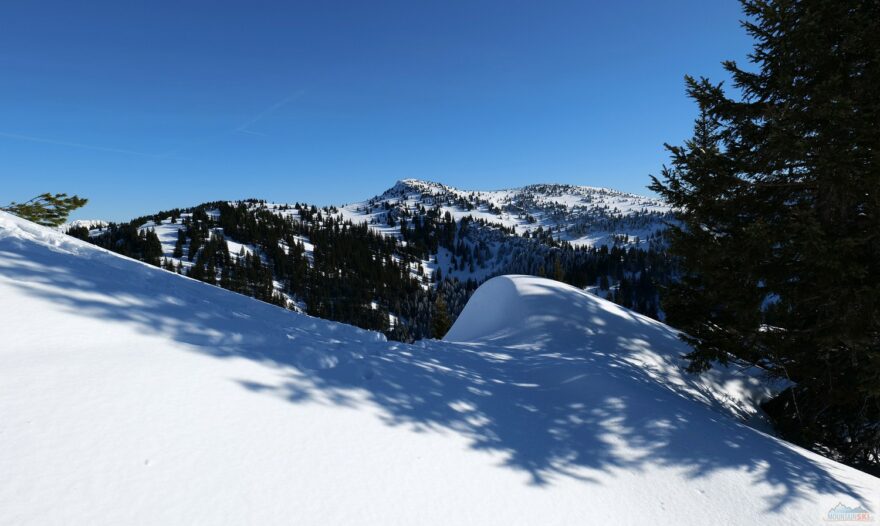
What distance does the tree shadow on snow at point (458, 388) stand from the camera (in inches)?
170

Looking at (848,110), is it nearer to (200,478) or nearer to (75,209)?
(200,478)

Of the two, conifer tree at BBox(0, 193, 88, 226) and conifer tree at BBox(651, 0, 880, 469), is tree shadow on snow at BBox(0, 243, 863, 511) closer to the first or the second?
conifer tree at BBox(651, 0, 880, 469)

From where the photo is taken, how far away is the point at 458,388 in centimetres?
566

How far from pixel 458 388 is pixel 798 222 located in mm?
6919

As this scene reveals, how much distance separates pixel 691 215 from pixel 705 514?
6.53 metres

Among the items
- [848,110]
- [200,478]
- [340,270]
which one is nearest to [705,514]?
[200,478]

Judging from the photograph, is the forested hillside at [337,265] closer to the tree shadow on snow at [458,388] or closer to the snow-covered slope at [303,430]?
the tree shadow on snow at [458,388]

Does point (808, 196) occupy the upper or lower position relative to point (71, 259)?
upper

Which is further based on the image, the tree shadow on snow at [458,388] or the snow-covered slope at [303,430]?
the tree shadow on snow at [458,388]

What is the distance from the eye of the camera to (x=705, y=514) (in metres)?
3.74

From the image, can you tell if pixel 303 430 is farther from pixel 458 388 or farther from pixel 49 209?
pixel 49 209

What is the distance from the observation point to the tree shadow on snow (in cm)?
431

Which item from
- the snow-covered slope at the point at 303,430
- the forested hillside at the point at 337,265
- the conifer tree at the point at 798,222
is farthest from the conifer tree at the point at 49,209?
the forested hillside at the point at 337,265

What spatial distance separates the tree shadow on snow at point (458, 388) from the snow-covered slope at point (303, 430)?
0.03m
